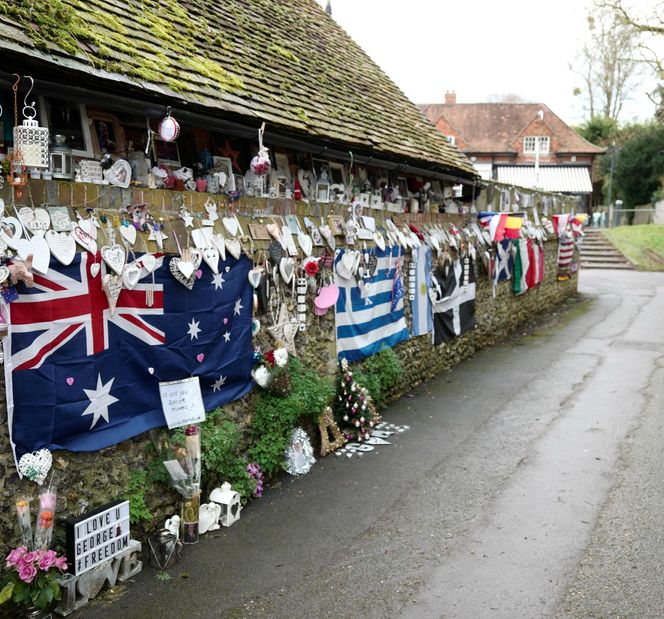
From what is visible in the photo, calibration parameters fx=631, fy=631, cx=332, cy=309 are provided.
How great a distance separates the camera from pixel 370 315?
8703 mm

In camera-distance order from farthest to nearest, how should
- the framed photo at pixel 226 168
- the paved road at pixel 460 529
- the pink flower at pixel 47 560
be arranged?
the framed photo at pixel 226 168 → the paved road at pixel 460 529 → the pink flower at pixel 47 560

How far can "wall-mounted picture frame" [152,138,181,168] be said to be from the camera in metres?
5.43

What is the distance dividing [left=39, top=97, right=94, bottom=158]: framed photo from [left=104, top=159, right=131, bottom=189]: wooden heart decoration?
0.59 feet

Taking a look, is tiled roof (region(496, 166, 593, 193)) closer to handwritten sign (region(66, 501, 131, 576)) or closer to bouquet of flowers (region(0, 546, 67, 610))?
handwritten sign (region(66, 501, 131, 576))

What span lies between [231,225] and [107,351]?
1.83 meters

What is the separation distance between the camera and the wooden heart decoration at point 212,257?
5539 mm

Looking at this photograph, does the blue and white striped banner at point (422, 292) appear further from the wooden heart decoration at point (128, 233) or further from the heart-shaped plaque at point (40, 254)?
the heart-shaped plaque at point (40, 254)

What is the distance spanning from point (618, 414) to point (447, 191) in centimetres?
506

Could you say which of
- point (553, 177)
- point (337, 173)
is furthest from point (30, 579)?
point (553, 177)

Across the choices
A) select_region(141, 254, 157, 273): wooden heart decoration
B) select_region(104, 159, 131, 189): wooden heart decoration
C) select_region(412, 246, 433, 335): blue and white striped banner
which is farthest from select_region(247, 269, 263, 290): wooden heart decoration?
select_region(412, 246, 433, 335): blue and white striped banner

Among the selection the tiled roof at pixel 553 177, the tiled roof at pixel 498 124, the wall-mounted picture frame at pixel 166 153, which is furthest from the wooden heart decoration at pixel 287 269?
the tiled roof at pixel 498 124

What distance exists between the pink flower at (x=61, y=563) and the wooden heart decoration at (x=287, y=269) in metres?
3.46

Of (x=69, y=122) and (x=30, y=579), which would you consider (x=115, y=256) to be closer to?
(x=69, y=122)

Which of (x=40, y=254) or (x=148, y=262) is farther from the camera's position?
(x=148, y=262)
